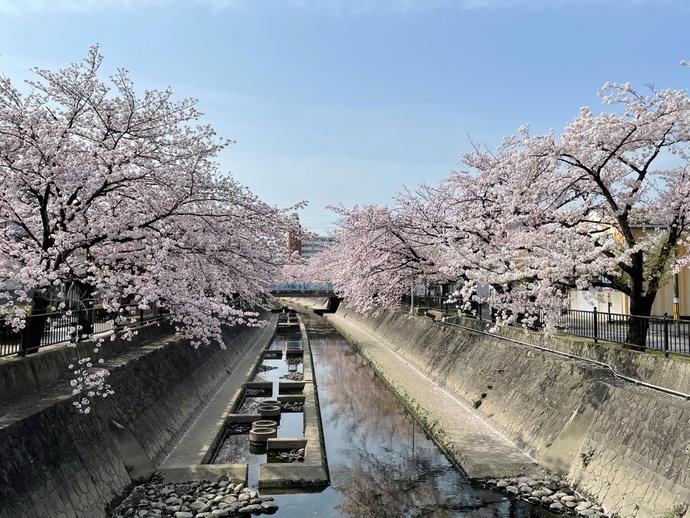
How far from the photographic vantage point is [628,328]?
49.3 feet

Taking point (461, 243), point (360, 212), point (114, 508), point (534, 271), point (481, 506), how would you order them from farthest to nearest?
point (360, 212) → point (461, 243) → point (534, 271) → point (481, 506) → point (114, 508)

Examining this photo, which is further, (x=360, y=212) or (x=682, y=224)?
Answer: (x=360, y=212)

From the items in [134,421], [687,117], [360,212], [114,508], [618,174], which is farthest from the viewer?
[360,212]

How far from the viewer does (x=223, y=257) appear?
1456cm

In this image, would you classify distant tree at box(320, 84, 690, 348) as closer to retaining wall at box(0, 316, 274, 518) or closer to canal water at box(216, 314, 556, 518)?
canal water at box(216, 314, 556, 518)

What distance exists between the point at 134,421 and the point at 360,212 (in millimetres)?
16137

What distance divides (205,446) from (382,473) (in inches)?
195

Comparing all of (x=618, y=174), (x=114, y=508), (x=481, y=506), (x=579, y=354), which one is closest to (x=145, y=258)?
(x=114, y=508)

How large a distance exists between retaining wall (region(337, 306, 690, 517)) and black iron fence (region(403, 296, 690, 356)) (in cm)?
70

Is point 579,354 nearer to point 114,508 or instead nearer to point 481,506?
point 481,506

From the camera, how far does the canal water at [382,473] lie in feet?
36.8

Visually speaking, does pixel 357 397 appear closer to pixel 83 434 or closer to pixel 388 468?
pixel 388 468

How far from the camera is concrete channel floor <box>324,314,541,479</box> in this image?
1277cm

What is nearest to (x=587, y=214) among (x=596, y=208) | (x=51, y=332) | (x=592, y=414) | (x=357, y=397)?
(x=596, y=208)
